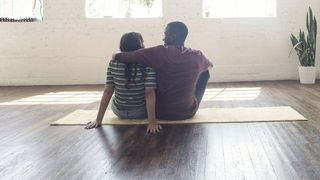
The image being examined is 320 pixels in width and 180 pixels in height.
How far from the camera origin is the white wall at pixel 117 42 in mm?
6469

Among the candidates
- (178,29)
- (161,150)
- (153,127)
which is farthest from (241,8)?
(161,150)

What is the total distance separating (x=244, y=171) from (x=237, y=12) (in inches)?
187

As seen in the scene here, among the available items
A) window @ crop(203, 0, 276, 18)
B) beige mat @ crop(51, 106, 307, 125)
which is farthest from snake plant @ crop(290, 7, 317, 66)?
beige mat @ crop(51, 106, 307, 125)

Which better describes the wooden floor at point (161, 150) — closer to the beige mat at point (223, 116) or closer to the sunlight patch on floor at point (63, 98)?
the beige mat at point (223, 116)

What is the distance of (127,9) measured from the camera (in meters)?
6.60

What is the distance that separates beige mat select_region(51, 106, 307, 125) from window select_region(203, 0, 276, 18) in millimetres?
2894

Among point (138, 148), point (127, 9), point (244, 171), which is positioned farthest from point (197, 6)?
point (244, 171)

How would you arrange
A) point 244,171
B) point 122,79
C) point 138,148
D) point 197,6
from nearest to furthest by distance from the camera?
point 244,171, point 138,148, point 122,79, point 197,6

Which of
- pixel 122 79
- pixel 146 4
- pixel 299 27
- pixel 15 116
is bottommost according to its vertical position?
pixel 15 116

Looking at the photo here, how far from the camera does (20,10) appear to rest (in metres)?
6.64

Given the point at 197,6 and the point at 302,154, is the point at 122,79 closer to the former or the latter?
the point at 302,154

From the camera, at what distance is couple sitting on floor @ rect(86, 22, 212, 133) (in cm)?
315

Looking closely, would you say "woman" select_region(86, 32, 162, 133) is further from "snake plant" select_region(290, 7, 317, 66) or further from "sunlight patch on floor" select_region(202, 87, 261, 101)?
"snake plant" select_region(290, 7, 317, 66)

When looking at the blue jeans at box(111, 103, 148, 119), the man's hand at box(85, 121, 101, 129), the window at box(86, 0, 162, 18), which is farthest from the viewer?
the window at box(86, 0, 162, 18)
